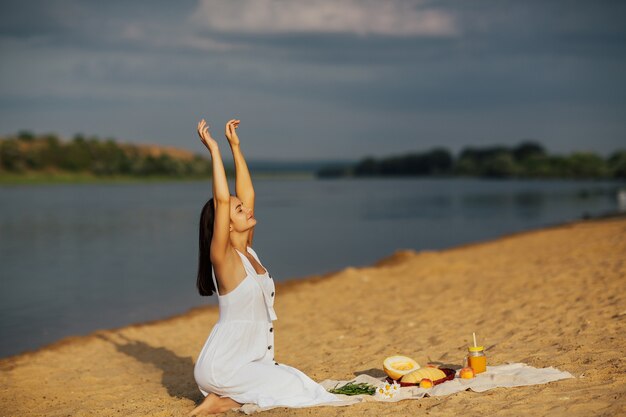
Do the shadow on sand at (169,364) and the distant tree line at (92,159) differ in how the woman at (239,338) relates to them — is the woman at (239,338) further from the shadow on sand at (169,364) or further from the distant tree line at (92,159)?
the distant tree line at (92,159)

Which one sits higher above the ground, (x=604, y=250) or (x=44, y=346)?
(x=604, y=250)

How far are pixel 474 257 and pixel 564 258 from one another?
3502 millimetres

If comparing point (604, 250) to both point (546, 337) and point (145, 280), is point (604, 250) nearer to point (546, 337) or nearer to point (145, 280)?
point (546, 337)

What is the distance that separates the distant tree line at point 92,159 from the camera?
11888 cm

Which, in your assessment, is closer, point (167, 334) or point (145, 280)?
point (167, 334)

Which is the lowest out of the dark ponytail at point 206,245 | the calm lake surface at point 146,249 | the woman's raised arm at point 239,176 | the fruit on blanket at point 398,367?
the calm lake surface at point 146,249

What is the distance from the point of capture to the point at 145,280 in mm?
20281

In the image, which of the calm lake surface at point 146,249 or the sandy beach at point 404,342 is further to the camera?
the calm lake surface at point 146,249

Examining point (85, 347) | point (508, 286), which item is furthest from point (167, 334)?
point (508, 286)

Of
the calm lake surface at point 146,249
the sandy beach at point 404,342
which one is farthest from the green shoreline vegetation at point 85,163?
the sandy beach at point 404,342

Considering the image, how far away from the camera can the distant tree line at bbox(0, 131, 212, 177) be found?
11888cm

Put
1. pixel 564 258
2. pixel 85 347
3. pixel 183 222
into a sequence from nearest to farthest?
pixel 85 347 < pixel 564 258 < pixel 183 222

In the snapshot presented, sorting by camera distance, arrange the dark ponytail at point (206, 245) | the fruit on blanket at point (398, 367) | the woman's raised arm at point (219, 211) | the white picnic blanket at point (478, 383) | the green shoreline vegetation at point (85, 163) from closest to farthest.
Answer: the woman's raised arm at point (219, 211)
the dark ponytail at point (206, 245)
the white picnic blanket at point (478, 383)
the fruit on blanket at point (398, 367)
the green shoreline vegetation at point (85, 163)

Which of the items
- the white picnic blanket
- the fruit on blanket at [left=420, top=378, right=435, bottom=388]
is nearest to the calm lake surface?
the white picnic blanket
